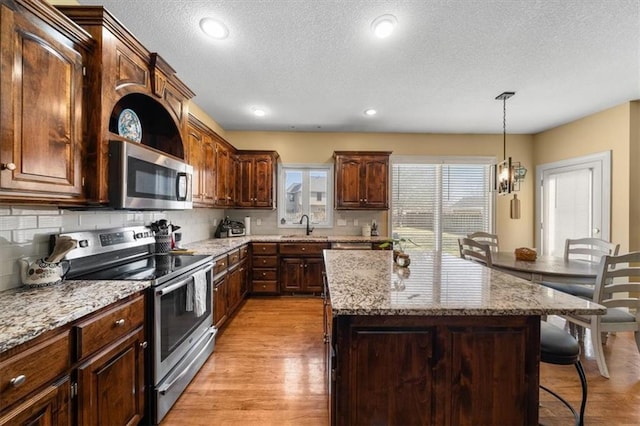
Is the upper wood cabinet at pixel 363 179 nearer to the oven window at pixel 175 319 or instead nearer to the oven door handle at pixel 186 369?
the oven door handle at pixel 186 369

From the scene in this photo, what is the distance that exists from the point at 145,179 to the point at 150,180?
A: 6cm

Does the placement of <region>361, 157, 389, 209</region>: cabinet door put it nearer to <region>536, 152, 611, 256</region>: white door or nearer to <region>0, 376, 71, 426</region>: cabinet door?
<region>536, 152, 611, 256</region>: white door

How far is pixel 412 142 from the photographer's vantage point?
4.79 metres

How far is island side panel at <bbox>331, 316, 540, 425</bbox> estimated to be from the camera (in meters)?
1.23

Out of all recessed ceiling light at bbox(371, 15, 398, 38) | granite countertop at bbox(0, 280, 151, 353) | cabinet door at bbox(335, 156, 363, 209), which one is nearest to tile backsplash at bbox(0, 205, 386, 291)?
granite countertop at bbox(0, 280, 151, 353)

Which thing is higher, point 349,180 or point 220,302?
point 349,180

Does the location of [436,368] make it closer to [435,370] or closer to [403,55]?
[435,370]

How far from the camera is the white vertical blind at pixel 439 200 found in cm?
480

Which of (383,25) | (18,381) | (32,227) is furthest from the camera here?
(383,25)

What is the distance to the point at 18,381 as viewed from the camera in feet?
2.98

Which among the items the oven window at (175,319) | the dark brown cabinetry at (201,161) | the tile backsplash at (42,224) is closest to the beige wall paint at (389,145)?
the dark brown cabinetry at (201,161)

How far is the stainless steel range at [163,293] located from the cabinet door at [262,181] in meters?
2.05

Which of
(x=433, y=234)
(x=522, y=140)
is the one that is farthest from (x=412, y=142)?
(x=522, y=140)

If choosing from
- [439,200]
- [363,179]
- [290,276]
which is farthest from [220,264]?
[439,200]
